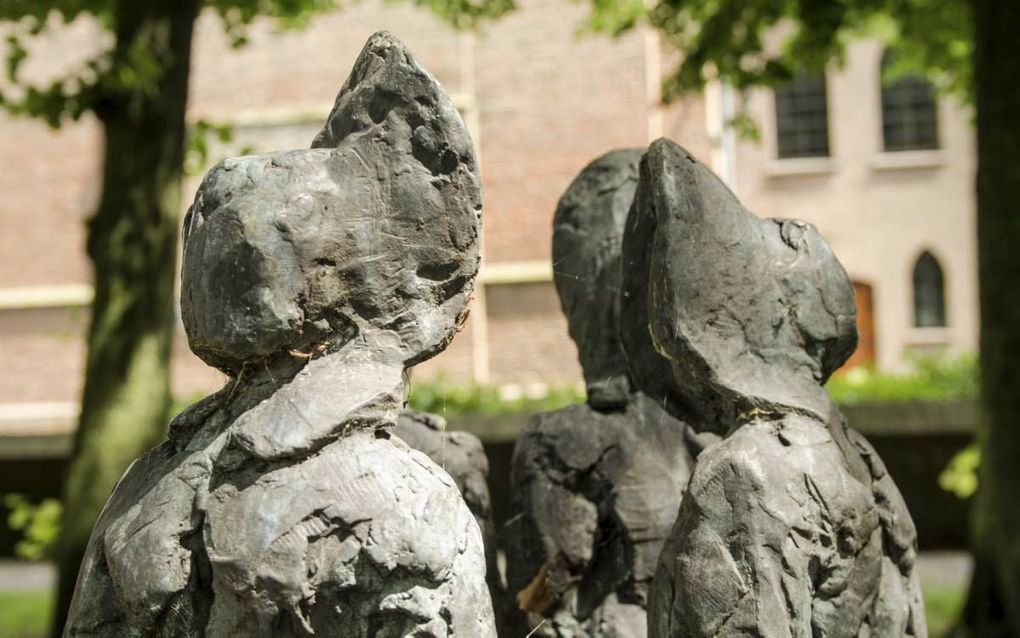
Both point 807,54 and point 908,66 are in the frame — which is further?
point 908,66

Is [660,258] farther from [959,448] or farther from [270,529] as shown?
[959,448]

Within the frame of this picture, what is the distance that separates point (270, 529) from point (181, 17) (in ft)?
20.9

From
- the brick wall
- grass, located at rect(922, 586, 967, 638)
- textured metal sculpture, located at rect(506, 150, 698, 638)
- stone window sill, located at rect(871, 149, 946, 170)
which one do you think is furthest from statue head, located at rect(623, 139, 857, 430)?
stone window sill, located at rect(871, 149, 946, 170)

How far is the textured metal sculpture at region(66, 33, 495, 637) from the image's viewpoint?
6.98 ft

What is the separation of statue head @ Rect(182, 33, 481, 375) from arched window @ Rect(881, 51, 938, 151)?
2828cm

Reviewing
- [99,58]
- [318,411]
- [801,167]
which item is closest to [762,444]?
[318,411]

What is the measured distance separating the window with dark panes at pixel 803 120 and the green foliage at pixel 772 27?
1861 cm

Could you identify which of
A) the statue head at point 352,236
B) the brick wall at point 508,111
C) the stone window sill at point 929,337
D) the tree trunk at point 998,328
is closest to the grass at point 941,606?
the tree trunk at point 998,328

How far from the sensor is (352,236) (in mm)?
2348

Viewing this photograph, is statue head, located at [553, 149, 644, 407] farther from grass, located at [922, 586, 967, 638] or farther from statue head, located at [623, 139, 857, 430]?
grass, located at [922, 586, 967, 638]

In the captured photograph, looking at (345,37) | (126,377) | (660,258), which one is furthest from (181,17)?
(345,37)

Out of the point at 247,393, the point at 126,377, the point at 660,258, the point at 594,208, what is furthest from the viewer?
the point at 126,377

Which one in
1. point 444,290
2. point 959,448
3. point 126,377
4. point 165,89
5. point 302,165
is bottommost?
point 959,448

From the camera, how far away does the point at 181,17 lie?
787 cm
